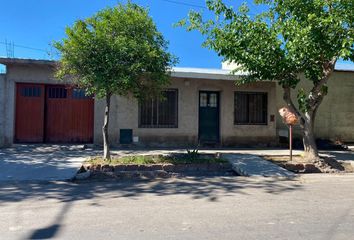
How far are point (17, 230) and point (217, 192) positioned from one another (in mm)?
4293

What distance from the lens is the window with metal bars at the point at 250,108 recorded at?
667 inches

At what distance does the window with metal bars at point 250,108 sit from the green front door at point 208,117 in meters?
0.88

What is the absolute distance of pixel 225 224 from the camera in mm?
5730

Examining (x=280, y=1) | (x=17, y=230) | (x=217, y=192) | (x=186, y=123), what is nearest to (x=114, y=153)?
(x=186, y=123)

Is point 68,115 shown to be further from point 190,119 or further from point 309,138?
point 309,138

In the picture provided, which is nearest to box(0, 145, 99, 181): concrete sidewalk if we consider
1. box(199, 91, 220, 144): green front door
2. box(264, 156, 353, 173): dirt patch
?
box(199, 91, 220, 144): green front door

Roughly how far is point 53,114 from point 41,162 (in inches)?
155

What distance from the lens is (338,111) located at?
1852 cm

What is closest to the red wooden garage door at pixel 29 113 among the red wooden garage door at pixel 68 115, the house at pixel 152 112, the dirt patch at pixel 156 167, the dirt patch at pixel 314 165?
the house at pixel 152 112

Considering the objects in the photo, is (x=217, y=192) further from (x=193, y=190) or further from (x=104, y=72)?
(x=104, y=72)

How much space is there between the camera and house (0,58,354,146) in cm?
1462

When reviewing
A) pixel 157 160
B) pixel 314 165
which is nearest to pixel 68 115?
pixel 157 160

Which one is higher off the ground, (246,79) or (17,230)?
(246,79)

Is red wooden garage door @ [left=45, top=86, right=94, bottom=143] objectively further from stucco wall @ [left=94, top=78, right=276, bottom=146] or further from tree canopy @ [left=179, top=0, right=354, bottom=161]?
tree canopy @ [left=179, top=0, right=354, bottom=161]
